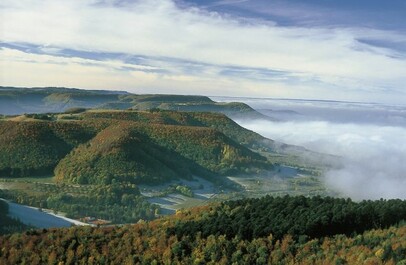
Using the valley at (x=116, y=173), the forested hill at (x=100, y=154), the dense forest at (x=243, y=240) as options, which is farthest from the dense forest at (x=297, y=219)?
the forested hill at (x=100, y=154)

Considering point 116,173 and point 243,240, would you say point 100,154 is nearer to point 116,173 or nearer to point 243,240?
point 116,173

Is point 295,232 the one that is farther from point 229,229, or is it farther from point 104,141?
point 104,141

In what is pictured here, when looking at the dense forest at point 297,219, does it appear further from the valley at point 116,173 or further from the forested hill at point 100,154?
the forested hill at point 100,154

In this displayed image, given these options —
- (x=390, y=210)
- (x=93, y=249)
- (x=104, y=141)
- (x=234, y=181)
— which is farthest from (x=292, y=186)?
(x=93, y=249)

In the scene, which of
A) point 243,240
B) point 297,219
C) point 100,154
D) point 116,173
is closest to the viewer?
point 243,240

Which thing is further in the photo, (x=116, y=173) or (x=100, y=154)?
(x=100, y=154)

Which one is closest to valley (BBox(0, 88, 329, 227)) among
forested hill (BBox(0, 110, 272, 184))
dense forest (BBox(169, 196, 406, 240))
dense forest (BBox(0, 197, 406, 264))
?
forested hill (BBox(0, 110, 272, 184))

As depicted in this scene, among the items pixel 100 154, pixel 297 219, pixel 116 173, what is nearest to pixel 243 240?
pixel 297 219

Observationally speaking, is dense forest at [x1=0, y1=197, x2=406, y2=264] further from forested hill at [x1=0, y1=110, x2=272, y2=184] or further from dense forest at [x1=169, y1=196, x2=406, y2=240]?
forested hill at [x1=0, y1=110, x2=272, y2=184]

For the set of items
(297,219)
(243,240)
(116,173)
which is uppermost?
(297,219)
